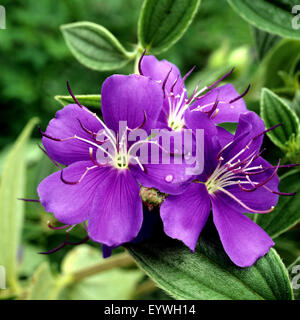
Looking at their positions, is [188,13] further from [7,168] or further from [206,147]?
[7,168]

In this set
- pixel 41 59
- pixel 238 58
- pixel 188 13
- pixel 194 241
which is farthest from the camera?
pixel 41 59

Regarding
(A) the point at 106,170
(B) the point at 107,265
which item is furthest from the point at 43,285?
(A) the point at 106,170

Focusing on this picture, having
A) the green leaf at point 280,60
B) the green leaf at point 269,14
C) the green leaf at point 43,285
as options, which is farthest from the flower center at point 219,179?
the green leaf at point 43,285

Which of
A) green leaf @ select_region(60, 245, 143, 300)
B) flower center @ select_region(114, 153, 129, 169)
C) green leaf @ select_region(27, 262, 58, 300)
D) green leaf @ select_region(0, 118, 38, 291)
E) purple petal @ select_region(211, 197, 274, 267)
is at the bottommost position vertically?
green leaf @ select_region(60, 245, 143, 300)

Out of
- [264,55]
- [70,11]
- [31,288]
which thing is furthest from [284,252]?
[70,11]

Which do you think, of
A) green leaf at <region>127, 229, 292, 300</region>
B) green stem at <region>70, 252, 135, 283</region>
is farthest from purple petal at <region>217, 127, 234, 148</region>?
Answer: green stem at <region>70, 252, 135, 283</region>

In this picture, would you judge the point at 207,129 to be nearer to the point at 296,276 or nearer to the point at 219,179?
the point at 219,179

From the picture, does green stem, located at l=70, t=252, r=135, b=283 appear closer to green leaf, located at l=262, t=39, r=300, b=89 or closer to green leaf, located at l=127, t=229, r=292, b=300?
green leaf, located at l=127, t=229, r=292, b=300
